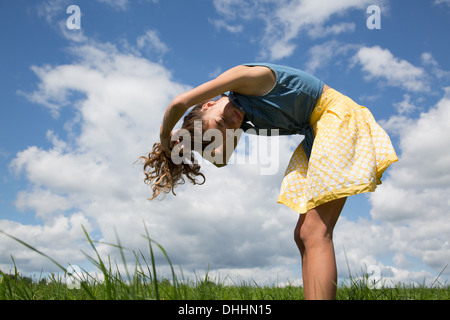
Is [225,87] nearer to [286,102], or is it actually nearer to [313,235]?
[286,102]

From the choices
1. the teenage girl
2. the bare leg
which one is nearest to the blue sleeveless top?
the teenage girl

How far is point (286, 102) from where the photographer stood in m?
2.97

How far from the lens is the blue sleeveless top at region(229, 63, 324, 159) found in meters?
2.95

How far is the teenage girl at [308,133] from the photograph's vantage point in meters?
2.52

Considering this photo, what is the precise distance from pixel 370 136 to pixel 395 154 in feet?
0.73

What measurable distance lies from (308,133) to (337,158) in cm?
55

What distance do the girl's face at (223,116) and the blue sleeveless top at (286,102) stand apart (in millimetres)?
57

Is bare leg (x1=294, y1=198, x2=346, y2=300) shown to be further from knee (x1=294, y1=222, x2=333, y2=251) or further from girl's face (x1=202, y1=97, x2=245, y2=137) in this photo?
girl's face (x1=202, y1=97, x2=245, y2=137)

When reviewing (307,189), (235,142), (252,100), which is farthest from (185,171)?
(307,189)

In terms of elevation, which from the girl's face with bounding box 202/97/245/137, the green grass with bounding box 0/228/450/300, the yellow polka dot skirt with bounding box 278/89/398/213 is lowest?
the green grass with bounding box 0/228/450/300

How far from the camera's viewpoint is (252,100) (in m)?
2.98

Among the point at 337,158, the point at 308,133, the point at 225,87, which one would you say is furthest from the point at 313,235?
the point at 225,87
